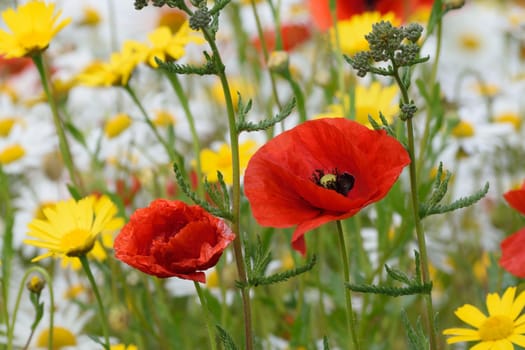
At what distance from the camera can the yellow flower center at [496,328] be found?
0.53 m

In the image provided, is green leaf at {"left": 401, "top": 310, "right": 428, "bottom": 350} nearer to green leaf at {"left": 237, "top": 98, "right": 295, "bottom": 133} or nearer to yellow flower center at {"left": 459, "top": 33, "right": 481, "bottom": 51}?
green leaf at {"left": 237, "top": 98, "right": 295, "bottom": 133}

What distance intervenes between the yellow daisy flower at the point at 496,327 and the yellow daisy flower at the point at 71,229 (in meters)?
0.24

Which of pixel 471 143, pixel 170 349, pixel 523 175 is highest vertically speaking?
pixel 523 175

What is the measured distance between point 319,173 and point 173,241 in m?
0.10

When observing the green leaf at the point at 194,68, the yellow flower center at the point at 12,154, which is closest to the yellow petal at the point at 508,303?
the green leaf at the point at 194,68

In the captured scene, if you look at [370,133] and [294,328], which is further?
[294,328]

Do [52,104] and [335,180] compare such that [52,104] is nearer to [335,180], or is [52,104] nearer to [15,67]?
[335,180]

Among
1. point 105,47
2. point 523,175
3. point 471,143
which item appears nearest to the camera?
point 471,143

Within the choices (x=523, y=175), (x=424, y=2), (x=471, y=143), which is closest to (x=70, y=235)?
(x=471, y=143)

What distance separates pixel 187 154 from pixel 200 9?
0.97 meters

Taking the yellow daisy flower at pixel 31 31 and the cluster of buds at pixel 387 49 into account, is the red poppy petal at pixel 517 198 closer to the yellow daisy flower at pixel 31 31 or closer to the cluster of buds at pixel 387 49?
the cluster of buds at pixel 387 49

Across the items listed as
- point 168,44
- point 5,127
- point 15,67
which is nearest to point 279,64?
point 168,44

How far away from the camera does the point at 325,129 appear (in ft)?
1.69

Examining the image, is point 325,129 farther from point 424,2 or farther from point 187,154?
point 187,154
